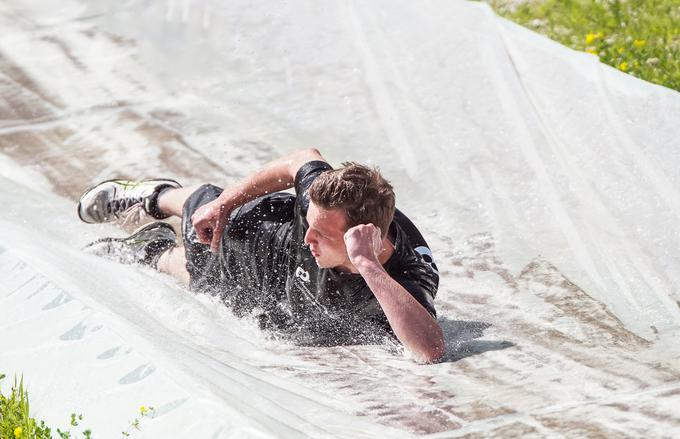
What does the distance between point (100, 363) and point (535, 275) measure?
5.71 ft

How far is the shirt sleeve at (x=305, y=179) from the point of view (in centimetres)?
326

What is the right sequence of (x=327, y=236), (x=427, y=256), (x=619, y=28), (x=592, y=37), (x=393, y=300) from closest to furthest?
(x=393, y=300)
(x=327, y=236)
(x=427, y=256)
(x=592, y=37)
(x=619, y=28)

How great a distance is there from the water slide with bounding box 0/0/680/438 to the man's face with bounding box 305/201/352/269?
279 millimetres

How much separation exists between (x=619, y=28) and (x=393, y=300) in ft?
13.2

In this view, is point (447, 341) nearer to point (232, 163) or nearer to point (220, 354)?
point (220, 354)

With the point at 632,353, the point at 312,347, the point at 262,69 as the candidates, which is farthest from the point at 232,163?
the point at 632,353

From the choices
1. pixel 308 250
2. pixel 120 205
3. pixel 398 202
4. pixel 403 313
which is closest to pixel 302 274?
pixel 308 250

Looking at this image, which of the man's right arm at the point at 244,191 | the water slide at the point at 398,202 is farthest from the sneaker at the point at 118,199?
the man's right arm at the point at 244,191

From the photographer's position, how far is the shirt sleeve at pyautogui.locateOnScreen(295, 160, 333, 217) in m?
3.26

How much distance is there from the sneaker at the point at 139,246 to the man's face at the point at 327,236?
3.46 feet

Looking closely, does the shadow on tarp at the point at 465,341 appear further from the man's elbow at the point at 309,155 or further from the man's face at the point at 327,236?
the man's elbow at the point at 309,155

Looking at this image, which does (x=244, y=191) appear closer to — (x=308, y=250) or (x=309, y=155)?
(x=309, y=155)

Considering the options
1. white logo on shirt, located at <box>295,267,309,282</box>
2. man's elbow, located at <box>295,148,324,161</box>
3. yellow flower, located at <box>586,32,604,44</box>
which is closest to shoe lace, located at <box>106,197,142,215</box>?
man's elbow, located at <box>295,148,324,161</box>

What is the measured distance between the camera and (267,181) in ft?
11.5
